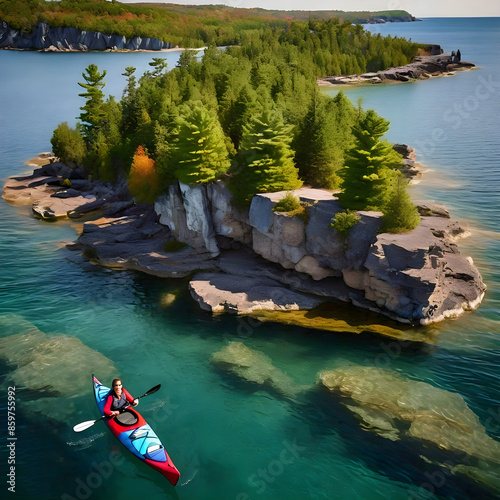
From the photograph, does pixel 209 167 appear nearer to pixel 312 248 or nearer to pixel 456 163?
pixel 312 248

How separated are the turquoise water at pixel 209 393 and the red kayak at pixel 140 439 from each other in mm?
992

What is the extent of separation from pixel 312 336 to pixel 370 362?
5.11m

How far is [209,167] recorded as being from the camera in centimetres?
4716

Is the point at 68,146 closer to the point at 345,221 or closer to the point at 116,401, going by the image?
the point at 345,221

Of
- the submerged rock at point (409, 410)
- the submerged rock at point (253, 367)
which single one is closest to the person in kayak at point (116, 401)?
the submerged rock at point (253, 367)

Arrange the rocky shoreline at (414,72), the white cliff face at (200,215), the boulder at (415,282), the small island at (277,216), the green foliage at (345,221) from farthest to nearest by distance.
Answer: the rocky shoreline at (414,72) → the white cliff face at (200,215) → the green foliage at (345,221) → the small island at (277,216) → the boulder at (415,282)

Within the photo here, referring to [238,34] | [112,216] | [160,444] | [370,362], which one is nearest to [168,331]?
[160,444]

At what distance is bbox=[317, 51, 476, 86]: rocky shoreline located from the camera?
153 meters

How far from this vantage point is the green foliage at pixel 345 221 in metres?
38.3

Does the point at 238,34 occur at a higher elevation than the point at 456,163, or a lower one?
higher

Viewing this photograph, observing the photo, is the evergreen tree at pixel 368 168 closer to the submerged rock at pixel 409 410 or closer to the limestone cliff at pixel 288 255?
the limestone cliff at pixel 288 255

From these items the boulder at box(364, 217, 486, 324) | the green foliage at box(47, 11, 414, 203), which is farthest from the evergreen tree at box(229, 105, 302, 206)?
the boulder at box(364, 217, 486, 324)

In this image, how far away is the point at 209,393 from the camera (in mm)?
29906

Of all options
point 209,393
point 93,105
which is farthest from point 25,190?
point 209,393
